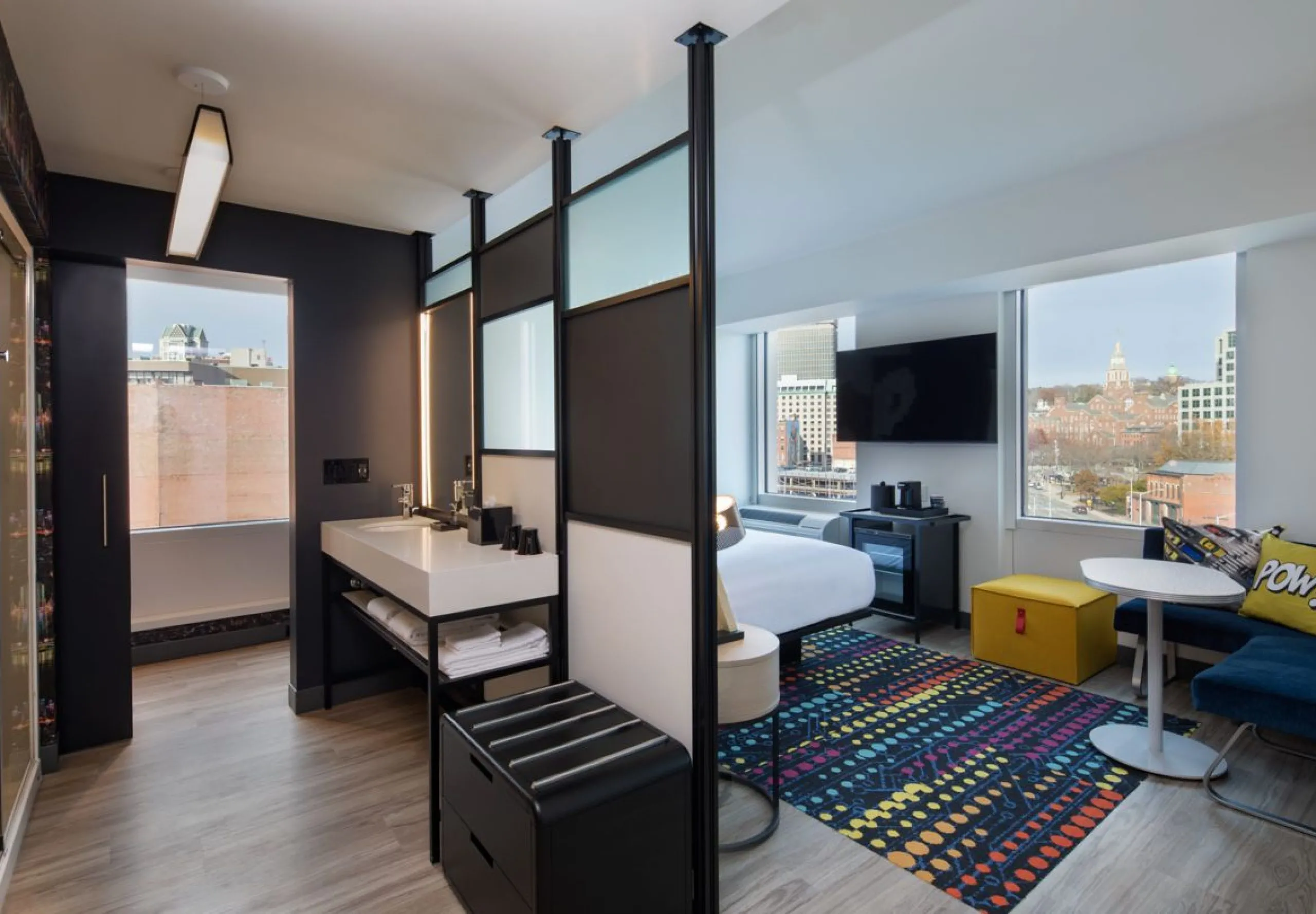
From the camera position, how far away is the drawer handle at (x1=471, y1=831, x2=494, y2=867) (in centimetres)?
183

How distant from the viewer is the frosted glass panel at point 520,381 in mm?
2676

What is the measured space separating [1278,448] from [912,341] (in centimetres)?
223

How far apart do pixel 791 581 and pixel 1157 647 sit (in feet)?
5.32

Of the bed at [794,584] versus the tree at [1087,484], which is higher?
the tree at [1087,484]

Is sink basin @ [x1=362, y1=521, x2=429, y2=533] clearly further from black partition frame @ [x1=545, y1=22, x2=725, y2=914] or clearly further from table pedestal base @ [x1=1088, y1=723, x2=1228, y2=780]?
table pedestal base @ [x1=1088, y1=723, x2=1228, y2=780]

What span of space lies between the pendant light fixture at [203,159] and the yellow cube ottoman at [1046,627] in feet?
14.1

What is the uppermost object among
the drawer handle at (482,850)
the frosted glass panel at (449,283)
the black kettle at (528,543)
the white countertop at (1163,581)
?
the frosted glass panel at (449,283)

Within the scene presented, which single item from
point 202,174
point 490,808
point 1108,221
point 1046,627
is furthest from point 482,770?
point 1108,221

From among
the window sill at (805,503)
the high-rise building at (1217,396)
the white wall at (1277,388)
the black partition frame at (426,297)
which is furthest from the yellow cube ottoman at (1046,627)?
the black partition frame at (426,297)

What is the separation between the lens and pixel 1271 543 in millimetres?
3291

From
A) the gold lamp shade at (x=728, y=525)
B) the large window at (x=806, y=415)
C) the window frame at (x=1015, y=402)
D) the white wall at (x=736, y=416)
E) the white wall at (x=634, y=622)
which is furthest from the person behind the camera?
the white wall at (x=736, y=416)

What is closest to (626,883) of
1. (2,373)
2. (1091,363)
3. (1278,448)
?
(2,373)

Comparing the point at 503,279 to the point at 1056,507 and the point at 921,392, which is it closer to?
the point at 921,392

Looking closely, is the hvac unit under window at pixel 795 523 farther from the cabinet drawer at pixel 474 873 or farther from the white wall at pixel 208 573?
the white wall at pixel 208 573
